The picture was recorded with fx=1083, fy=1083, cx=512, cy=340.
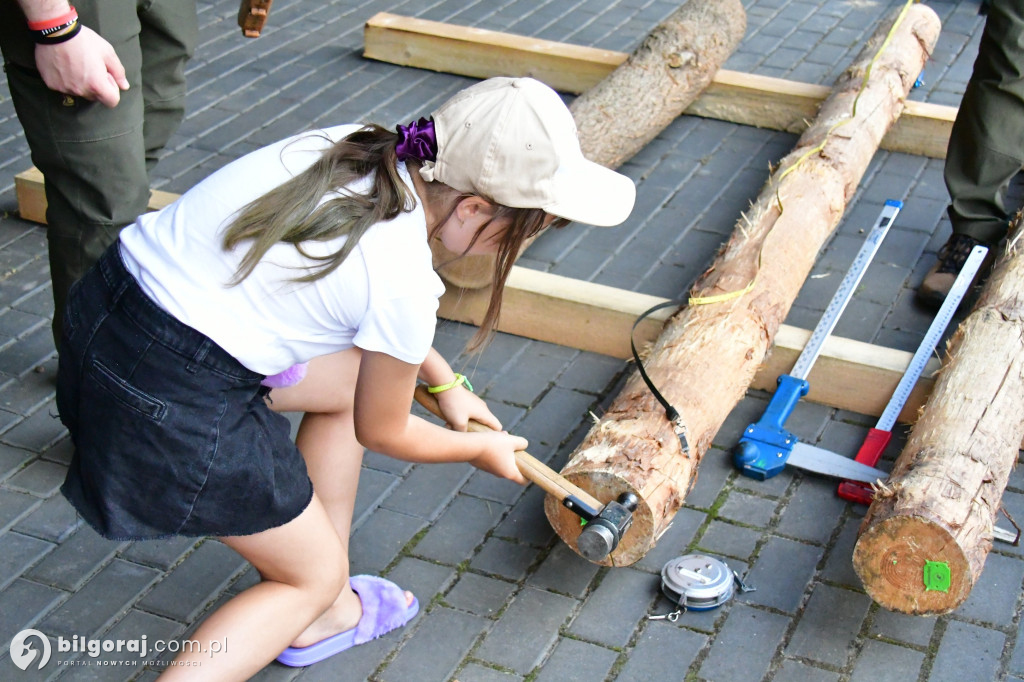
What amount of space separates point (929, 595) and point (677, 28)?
356cm

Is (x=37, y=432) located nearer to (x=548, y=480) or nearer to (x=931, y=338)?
(x=548, y=480)

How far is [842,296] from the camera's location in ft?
13.0

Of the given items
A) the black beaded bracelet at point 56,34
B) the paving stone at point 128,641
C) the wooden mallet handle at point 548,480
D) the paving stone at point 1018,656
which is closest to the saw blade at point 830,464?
the paving stone at point 1018,656

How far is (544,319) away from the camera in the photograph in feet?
12.9

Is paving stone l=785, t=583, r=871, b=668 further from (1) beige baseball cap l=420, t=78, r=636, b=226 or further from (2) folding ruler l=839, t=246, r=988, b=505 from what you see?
(1) beige baseball cap l=420, t=78, r=636, b=226

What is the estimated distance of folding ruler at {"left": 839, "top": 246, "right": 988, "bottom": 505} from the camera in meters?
3.23

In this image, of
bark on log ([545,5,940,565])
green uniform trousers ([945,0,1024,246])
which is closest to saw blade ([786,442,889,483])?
bark on log ([545,5,940,565])

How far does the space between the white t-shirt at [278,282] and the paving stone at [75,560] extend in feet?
3.63

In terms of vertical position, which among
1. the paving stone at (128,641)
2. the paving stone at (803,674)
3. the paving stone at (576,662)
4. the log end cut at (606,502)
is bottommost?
the paving stone at (803,674)

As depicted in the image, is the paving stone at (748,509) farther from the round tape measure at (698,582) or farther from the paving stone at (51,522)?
the paving stone at (51,522)

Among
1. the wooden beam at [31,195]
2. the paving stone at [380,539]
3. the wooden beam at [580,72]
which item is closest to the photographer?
the paving stone at [380,539]

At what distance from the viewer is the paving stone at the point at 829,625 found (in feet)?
8.97

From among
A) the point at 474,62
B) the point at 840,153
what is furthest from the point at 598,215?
the point at 474,62

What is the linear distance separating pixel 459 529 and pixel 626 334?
1059 mm
